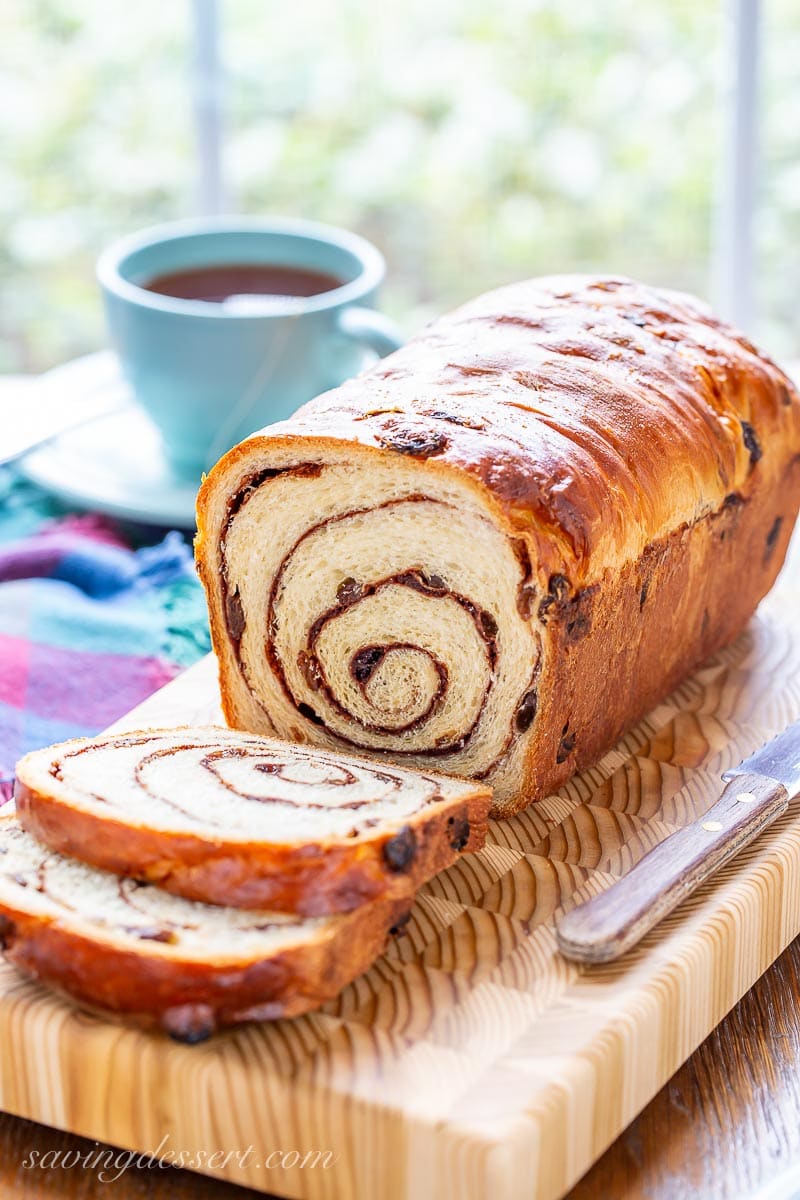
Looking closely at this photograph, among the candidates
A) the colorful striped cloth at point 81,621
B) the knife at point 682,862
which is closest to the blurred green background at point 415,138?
the colorful striped cloth at point 81,621

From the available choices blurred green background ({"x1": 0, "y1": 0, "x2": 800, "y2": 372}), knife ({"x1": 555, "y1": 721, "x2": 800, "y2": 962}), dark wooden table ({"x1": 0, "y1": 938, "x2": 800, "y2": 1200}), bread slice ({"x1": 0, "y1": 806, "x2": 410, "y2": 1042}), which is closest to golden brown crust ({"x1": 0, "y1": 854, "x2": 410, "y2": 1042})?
bread slice ({"x1": 0, "y1": 806, "x2": 410, "y2": 1042})

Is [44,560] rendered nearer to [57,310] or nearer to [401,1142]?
[401,1142]

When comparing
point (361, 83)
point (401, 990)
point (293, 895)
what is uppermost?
point (361, 83)

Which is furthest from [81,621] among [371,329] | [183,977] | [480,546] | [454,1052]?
[454,1052]

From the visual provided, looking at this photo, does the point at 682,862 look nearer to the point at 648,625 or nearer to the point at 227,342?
the point at 648,625

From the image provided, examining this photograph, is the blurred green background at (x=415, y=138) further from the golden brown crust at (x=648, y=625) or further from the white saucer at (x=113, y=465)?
the golden brown crust at (x=648, y=625)

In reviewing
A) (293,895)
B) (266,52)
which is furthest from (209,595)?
(266,52)
